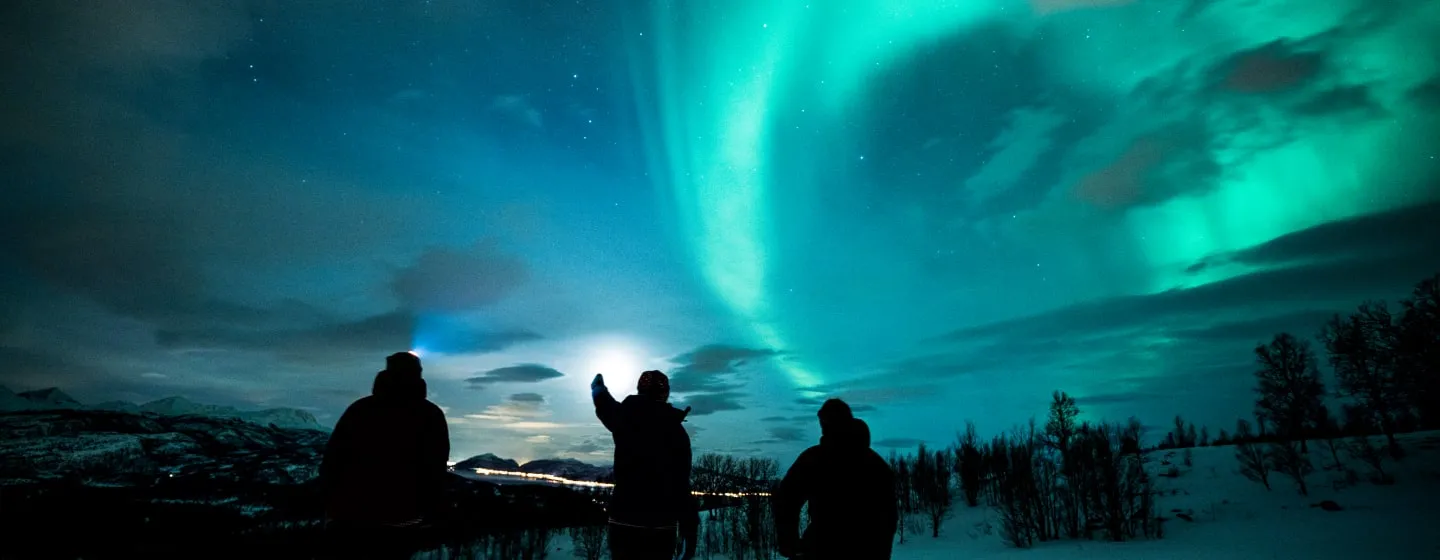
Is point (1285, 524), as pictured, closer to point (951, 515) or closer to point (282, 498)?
point (951, 515)

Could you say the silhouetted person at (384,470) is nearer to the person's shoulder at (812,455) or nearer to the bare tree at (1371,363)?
the person's shoulder at (812,455)

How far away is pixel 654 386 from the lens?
18.5ft

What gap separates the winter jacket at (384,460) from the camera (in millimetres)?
4621

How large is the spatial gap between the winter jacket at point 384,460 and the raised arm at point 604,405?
4.66 feet

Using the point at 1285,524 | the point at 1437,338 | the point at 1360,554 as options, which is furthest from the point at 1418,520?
the point at 1437,338

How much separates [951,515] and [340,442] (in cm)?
4202

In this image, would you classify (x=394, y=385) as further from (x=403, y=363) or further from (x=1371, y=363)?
(x=1371, y=363)

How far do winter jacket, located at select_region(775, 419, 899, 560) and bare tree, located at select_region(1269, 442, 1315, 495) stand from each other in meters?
37.3

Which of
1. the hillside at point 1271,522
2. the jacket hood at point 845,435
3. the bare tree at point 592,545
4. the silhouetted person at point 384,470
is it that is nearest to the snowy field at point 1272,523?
the hillside at point 1271,522

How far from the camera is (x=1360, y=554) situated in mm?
18906

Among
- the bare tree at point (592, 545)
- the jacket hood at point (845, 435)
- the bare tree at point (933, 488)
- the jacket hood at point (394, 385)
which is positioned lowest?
the bare tree at point (592, 545)

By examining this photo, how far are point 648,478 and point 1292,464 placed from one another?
39.6m

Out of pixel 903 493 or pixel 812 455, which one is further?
pixel 903 493

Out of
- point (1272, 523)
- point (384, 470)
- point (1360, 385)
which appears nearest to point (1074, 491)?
point (1272, 523)
